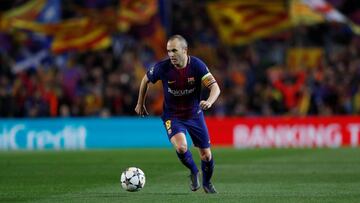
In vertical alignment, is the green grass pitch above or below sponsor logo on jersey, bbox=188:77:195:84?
below

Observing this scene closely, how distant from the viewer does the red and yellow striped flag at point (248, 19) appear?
28328 mm

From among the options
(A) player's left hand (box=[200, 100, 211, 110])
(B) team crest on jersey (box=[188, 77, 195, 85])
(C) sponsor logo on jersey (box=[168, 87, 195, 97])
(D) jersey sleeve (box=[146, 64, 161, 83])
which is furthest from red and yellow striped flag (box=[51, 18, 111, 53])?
(A) player's left hand (box=[200, 100, 211, 110])

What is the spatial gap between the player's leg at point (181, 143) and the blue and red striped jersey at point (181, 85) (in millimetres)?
154

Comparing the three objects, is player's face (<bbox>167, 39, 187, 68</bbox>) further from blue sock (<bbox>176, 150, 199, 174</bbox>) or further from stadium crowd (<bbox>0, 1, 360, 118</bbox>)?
stadium crowd (<bbox>0, 1, 360, 118</bbox>)

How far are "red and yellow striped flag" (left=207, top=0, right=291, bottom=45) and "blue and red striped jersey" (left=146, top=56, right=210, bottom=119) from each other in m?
15.6

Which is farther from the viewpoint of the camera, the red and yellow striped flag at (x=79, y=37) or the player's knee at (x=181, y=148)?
the red and yellow striped flag at (x=79, y=37)

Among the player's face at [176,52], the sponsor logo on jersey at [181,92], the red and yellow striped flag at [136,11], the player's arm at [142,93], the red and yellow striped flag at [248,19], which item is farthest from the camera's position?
the red and yellow striped flag at [248,19]

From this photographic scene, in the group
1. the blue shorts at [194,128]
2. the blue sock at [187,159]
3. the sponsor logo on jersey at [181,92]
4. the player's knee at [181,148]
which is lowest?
the blue sock at [187,159]

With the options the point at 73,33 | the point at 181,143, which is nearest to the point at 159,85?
the point at 73,33

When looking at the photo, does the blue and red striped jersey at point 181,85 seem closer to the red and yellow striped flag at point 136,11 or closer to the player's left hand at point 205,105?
the player's left hand at point 205,105

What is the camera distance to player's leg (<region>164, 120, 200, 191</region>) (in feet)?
41.6

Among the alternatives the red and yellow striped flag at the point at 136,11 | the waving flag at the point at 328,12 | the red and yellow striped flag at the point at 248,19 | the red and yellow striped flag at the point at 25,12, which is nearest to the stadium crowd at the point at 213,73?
the red and yellow striped flag at the point at 248,19

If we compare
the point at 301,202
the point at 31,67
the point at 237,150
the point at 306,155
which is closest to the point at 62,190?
the point at 301,202

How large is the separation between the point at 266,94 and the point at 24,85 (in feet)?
23.7
